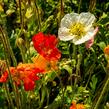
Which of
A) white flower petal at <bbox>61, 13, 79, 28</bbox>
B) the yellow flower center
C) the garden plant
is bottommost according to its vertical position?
the garden plant

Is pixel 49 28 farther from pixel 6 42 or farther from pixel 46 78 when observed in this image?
pixel 6 42

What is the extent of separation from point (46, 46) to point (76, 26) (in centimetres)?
17

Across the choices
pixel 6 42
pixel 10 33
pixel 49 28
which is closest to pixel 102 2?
pixel 49 28

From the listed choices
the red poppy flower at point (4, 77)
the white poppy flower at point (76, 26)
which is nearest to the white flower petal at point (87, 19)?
the white poppy flower at point (76, 26)

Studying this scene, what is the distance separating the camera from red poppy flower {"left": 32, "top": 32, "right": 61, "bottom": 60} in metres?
1.34

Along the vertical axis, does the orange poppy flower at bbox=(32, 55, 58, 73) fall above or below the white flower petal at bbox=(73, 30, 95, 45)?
below

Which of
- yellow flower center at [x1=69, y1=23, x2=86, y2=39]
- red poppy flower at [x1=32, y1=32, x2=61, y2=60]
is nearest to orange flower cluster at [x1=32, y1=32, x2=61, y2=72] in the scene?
red poppy flower at [x1=32, y1=32, x2=61, y2=60]

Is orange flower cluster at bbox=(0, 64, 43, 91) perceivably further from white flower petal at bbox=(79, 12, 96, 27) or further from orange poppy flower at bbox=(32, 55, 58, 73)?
white flower petal at bbox=(79, 12, 96, 27)

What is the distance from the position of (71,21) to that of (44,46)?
18cm

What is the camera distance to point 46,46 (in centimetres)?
136

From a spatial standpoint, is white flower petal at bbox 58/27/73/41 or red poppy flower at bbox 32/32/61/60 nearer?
red poppy flower at bbox 32/32/61/60

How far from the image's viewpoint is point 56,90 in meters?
1.82

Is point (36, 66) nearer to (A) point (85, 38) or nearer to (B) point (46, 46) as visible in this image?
(B) point (46, 46)

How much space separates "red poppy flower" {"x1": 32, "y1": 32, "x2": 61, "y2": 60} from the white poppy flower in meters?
0.06
